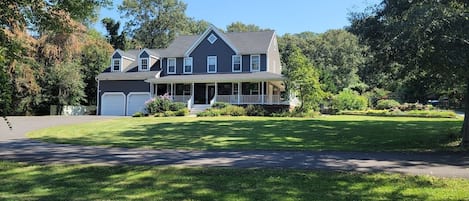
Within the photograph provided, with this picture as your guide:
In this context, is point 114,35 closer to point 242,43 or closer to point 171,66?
point 171,66

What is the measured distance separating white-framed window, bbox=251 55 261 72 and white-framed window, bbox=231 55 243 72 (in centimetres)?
111

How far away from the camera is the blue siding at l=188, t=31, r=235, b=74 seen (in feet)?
124

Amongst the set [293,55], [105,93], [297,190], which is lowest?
[297,190]

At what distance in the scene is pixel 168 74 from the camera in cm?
3991

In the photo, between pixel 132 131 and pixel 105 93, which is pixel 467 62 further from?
pixel 105 93

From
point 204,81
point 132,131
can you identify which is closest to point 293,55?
point 204,81

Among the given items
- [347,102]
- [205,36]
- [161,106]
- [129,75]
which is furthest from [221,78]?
[347,102]

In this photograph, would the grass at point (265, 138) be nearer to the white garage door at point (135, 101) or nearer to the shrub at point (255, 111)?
the shrub at point (255, 111)

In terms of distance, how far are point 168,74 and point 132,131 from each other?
68.4ft

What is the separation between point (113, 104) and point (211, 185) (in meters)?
34.2

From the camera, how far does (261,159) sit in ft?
36.0

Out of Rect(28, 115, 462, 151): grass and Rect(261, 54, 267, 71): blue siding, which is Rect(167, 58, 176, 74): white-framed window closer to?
Rect(261, 54, 267, 71): blue siding

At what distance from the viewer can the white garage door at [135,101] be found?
3897 centimetres

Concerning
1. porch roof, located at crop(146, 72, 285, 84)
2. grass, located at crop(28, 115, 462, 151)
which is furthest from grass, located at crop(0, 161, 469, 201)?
porch roof, located at crop(146, 72, 285, 84)
